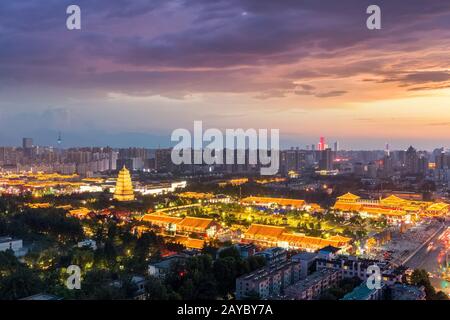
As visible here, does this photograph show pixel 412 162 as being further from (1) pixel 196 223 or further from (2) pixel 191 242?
(2) pixel 191 242

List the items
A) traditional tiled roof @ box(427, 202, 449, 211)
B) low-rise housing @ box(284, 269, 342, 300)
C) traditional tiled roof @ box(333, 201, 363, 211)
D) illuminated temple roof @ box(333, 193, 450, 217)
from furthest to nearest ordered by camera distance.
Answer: traditional tiled roof @ box(427, 202, 449, 211) → traditional tiled roof @ box(333, 201, 363, 211) → illuminated temple roof @ box(333, 193, 450, 217) → low-rise housing @ box(284, 269, 342, 300)

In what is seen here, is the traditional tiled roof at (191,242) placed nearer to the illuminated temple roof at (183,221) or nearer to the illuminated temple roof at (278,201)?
the illuminated temple roof at (183,221)

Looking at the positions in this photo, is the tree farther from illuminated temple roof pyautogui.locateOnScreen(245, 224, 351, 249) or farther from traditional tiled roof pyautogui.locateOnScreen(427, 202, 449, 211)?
traditional tiled roof pyautogui.locateOnScreen(427, 202, 449, 211)

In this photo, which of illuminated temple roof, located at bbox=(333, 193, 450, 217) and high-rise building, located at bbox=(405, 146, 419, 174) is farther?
high-rise building, located at bbox=(405, 146, 419, 174)

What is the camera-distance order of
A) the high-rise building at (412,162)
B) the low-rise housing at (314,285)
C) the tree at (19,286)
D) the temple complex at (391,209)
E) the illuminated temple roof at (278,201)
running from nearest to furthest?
the tree at (19,286) < the low-rise housing at (314,285) < the temple complex at (391,209) < the illuminated temple roof at (278,201) < the high-rise building at (412,162)

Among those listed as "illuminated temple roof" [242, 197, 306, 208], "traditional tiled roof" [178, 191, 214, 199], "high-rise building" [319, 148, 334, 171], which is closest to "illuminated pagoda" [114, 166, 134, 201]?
"traditional tiled roof" [178, 191, 214, 199]

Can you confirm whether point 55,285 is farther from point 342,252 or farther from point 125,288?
point 342,252

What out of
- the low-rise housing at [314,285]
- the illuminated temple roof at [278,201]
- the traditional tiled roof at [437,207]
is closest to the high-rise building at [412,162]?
the traditional tiled roof at [437,207]

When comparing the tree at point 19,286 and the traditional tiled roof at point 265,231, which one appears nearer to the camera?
the tree at point 19,286

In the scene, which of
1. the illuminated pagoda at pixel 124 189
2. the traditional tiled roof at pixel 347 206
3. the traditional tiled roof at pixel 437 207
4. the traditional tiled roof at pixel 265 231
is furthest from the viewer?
the illuminated pagoda at pixel 124 189
